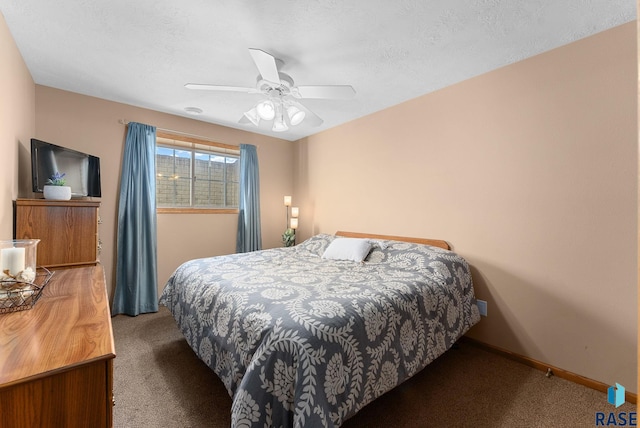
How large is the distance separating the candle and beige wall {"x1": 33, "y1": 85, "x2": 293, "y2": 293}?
2.12 m

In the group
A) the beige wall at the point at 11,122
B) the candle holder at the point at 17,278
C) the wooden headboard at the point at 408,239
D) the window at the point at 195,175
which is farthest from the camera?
the window at the point at 195,175

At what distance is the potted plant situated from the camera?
2.08m

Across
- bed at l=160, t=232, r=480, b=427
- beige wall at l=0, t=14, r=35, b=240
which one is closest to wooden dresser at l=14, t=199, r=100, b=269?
beige wall at l=0, t=14, r=35, b=240

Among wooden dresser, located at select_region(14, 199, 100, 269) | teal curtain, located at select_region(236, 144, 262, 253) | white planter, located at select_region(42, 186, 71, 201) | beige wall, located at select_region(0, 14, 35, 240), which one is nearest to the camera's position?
beige wall, located at select_region(0, 14, 35, 240)

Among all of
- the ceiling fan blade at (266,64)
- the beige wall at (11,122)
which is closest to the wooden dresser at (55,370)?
the beige wall at (11,122)

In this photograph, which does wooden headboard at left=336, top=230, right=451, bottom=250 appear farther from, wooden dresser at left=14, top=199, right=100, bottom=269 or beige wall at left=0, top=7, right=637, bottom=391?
wooden dresser at left=14, top=199, right=100, bottom=269

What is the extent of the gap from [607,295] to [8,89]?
4.31m

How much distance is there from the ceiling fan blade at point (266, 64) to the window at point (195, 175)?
2.16m

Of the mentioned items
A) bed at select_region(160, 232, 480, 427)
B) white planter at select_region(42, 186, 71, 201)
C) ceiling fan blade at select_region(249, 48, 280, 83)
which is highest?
ceiling fan blade at select_region(249, 48, 280, 83)

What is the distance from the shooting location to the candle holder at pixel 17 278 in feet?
3.73

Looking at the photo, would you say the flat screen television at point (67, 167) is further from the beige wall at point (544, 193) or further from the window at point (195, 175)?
the beige wall at point (544, 193)

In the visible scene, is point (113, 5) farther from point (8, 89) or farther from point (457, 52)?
point (457, 52)

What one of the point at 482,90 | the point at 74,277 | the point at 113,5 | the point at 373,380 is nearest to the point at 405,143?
the point at 482,90

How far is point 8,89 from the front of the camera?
1857 millimetres
